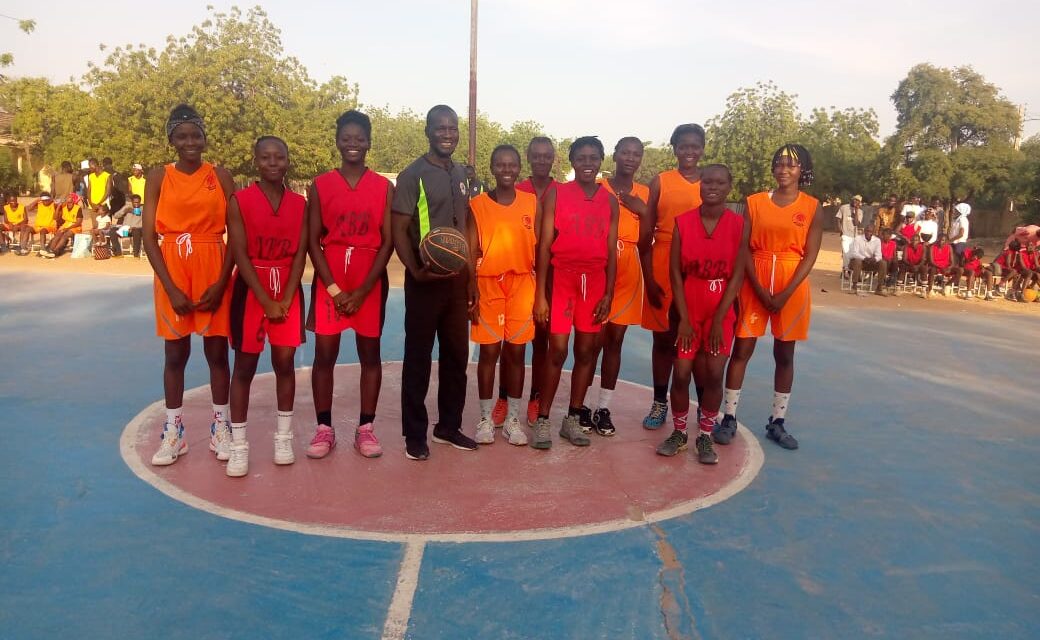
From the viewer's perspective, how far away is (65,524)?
357 cm

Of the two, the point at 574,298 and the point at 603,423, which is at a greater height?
the point at 574,298

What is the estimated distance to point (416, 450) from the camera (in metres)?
4.66

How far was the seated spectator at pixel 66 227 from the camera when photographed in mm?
15375

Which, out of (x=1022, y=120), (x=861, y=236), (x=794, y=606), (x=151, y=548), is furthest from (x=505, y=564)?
(x=1022, y=120)

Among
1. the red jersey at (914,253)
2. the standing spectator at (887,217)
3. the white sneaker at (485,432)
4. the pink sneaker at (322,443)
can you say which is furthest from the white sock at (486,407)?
the standing spectator at (887,217)

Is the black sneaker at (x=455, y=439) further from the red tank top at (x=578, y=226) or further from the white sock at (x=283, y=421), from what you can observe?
the red tank top at (x=578, y=226)

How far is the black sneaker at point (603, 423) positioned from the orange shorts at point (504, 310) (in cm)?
92

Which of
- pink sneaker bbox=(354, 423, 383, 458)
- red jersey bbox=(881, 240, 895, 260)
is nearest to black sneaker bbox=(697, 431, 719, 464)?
pink sneaker bbox=(354, 423, 383, 458)

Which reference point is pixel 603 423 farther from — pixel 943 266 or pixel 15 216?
pixel 15 216

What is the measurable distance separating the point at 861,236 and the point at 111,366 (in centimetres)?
1334

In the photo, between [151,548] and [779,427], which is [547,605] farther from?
[779,427]

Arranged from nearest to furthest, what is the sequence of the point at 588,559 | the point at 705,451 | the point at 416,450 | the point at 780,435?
the point at 588,559
the point at 416,450
the point at 705,451
the point at 780,435

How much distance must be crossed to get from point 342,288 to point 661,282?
2303 millimetres

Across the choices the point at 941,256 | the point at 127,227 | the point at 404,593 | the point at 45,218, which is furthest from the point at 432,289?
the point at 45,218
